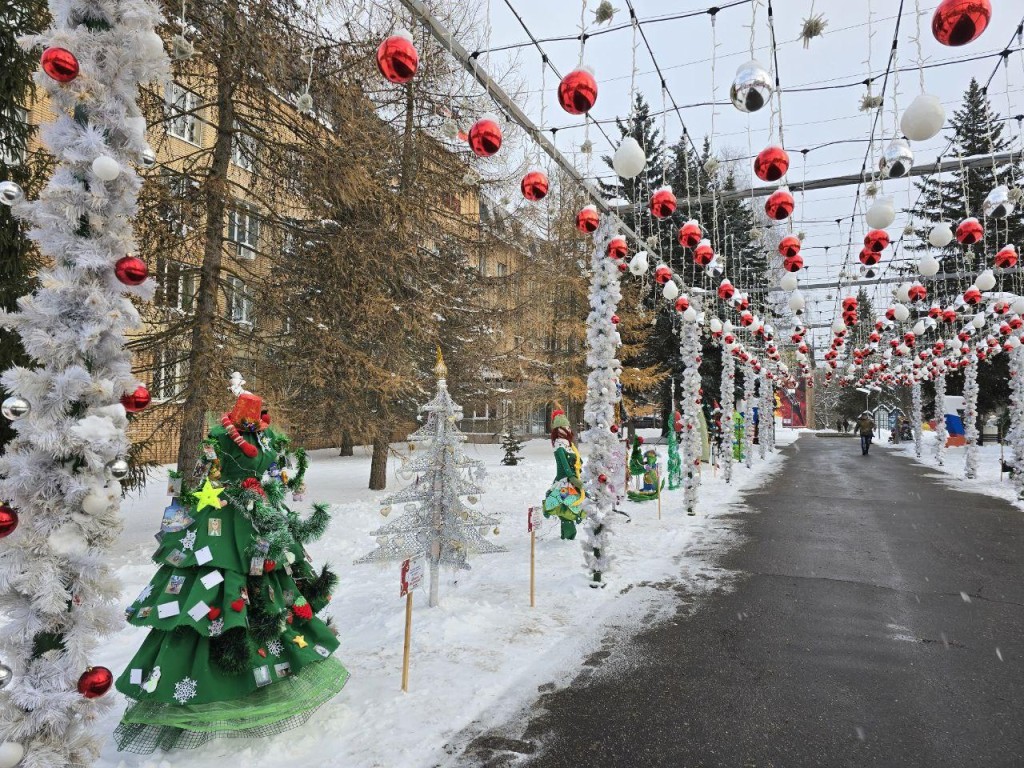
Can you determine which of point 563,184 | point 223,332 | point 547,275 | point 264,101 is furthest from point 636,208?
point 563,184

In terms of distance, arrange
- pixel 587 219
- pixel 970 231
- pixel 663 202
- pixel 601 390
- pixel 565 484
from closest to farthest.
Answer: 1. pixel 663 202
2. pixel 587 219
3. pixel 970 231
4. pixel 601 390
5. pixel 565 484

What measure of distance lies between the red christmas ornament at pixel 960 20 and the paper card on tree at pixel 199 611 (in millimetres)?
5650

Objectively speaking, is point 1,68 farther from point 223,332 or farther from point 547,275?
point 547,275

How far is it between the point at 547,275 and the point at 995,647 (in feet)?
57.5

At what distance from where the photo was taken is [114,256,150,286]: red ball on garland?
303cm

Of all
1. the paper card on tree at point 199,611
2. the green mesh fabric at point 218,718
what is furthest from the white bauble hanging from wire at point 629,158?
the green mesh fabric at point 218,718

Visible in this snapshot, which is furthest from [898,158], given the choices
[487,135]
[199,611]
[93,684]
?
[93,684]

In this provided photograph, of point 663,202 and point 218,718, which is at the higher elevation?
point 663,202

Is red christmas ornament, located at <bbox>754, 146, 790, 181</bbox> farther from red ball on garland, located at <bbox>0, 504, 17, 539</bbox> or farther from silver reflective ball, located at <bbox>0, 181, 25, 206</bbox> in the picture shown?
red ball on garland, located at <bbox>0, 504, 17, 539</bbox>

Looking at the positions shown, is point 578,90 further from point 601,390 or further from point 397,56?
point 601,390

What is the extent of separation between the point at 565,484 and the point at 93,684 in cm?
794

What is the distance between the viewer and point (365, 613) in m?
6.88

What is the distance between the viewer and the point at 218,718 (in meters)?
3.82

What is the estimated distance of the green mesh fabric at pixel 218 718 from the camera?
3822mm
